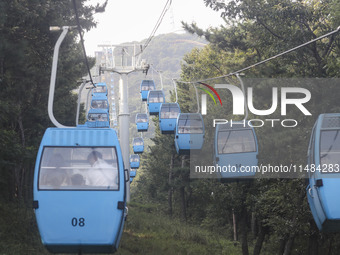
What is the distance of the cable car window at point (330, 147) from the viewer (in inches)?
408

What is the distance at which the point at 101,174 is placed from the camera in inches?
396

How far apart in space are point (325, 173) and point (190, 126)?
14.0 metres

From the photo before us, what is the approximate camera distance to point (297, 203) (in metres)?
19.1

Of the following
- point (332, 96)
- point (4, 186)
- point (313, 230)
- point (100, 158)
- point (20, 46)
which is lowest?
point (313, 230)

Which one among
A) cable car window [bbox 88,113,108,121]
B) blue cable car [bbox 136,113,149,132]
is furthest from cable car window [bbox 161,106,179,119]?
blue cable car [bbox 136,113,149,132]

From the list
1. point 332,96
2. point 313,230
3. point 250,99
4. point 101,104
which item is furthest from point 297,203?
point 101,104

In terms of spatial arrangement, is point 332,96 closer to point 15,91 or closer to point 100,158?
point 100,158

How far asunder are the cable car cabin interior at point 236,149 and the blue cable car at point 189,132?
675 cm

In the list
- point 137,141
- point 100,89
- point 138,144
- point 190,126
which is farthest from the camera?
point 137,141

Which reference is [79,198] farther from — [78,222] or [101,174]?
[101,174]

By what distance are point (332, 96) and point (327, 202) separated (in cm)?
771

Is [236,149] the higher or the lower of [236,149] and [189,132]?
the lower

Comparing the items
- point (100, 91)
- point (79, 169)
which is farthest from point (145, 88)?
point (79, 169)

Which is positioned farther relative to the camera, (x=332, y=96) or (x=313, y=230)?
(x=313, y=230)
